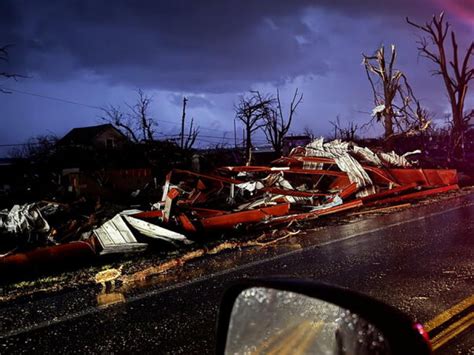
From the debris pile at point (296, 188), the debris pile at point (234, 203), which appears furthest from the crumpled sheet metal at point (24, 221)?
the debris pile at point (296, 188)

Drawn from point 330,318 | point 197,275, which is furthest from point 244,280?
point 197,275

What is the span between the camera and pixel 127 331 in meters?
4.07

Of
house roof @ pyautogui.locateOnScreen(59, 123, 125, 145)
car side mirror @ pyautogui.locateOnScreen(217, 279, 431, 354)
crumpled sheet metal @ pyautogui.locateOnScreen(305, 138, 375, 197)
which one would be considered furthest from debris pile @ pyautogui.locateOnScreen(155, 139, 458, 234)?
house roof @ pyautogui.locateOnScreen(59, 123, 125, 145)

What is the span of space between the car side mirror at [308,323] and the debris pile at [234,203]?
649 cm

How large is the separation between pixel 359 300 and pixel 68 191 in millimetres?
15435

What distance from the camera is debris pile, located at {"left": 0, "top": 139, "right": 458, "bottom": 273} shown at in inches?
315

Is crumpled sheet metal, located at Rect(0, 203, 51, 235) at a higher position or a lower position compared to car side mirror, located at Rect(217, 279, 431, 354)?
lower

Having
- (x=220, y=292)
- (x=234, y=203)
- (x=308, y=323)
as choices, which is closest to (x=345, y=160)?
(x=234, y=203)

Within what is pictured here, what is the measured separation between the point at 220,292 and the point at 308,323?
152 inches

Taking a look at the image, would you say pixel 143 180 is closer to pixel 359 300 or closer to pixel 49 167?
pixel 49 167

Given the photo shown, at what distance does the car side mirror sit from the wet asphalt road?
2206 mm

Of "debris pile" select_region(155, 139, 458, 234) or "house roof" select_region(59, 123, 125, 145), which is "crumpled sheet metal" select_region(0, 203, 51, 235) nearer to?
"debris pile" select_region(155, 139, 458, 234)

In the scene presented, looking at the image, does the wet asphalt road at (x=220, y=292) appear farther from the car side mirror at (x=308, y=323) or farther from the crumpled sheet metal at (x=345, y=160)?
the crumpled sheet metal at (x=345, y=160)

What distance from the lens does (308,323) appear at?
1.39 meters
